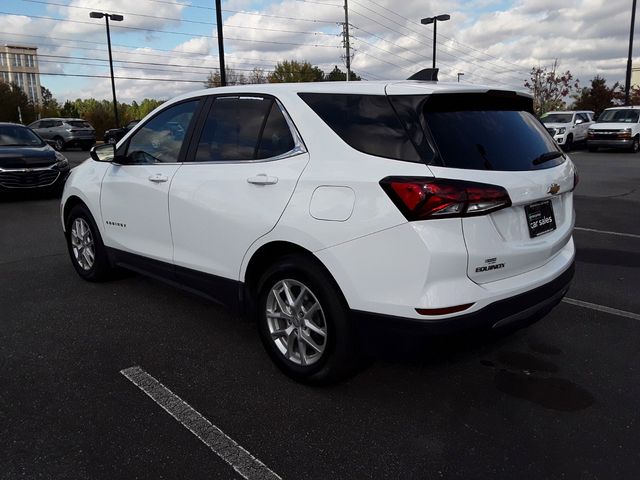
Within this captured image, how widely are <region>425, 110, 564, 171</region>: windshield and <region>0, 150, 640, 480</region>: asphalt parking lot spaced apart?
36.6 inches

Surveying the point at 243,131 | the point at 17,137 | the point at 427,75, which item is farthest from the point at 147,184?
the point at 17,137

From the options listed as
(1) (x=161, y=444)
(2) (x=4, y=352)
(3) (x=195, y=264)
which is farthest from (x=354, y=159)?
(2) (x=4, y=352)

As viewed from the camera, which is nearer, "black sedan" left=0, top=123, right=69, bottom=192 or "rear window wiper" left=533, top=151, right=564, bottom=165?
"rear window wiper" left=533, top=151, right=564, bottom=165

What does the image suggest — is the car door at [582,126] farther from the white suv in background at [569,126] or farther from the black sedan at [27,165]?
the black sedan at [27,165]

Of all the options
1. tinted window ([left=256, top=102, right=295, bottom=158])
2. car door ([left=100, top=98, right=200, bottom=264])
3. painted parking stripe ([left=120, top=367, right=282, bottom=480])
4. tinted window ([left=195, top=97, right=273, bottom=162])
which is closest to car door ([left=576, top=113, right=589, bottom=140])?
car door ([left=100, top=98, right=200, bottom=264])

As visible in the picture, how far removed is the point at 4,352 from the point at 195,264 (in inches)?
56.5

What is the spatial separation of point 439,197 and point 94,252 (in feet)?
12.1

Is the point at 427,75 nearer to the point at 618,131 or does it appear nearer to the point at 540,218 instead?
the point at 540,218

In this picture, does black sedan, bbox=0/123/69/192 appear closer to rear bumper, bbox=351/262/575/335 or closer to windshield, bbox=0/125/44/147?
windshield, bbox=0/125/44/147

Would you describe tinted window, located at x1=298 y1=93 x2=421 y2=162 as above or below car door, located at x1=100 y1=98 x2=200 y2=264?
above

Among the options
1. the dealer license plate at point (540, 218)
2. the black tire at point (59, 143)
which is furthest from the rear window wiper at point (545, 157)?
the black tire at point (59, 143)

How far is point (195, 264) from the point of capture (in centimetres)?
387

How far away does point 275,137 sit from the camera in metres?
3.40

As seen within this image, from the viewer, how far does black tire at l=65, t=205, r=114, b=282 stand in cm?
506
